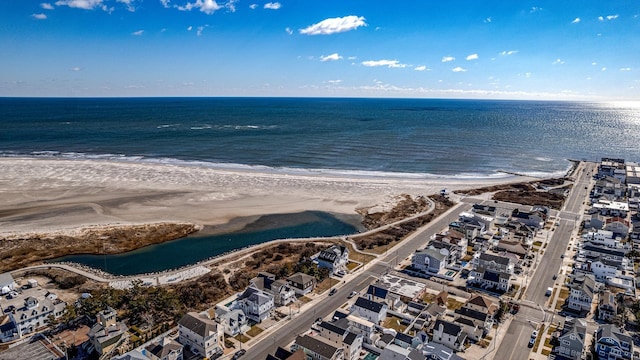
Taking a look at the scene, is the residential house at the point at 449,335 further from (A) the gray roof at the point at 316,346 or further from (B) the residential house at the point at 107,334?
(B) the residential house at the point at 107,334

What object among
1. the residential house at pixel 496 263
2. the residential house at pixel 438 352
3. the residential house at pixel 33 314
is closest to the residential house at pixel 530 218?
the residential house at pixel 496 263

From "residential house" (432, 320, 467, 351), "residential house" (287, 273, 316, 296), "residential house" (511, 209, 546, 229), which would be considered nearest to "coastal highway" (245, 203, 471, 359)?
"residential house" (287, 273, 316, 296)

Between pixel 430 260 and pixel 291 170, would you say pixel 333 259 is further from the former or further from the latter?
pixel 291 170

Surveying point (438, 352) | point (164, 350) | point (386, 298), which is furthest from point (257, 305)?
point (438, 352)

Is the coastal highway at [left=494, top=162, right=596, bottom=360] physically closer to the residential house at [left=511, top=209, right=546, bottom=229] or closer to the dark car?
the residential house at [left=511, top=209, right=546, bottom=229]

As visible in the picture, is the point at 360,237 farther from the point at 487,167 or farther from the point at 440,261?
the point at 487,167

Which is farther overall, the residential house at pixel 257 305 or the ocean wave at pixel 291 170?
the ocean wave at pixel 291 170
